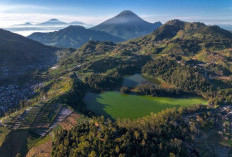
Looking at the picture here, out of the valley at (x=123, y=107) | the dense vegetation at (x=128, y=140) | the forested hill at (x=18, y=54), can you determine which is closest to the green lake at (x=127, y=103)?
the valley at (x=123, y=107)

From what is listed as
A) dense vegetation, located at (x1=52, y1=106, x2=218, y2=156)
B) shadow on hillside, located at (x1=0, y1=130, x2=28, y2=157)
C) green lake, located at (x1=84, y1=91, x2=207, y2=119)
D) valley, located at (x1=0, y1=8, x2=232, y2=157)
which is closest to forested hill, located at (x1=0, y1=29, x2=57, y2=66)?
valley, located at (x1=0, y1=8, x2=232, y2=157)

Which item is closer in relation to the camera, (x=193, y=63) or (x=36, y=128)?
(x=36, y=128)

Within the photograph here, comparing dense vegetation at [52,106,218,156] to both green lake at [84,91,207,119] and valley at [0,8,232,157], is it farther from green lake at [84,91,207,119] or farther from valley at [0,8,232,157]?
green lake at [84,91,207,119]

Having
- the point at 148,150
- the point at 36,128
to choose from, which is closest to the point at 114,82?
the point at 36,128

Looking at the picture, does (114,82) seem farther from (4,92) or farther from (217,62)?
(217,62)

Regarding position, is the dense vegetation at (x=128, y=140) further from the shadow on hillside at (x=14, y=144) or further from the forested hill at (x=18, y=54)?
the forested hill at (x=18, y=54)

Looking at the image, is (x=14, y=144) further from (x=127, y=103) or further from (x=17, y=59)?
(x=17, y=59)
